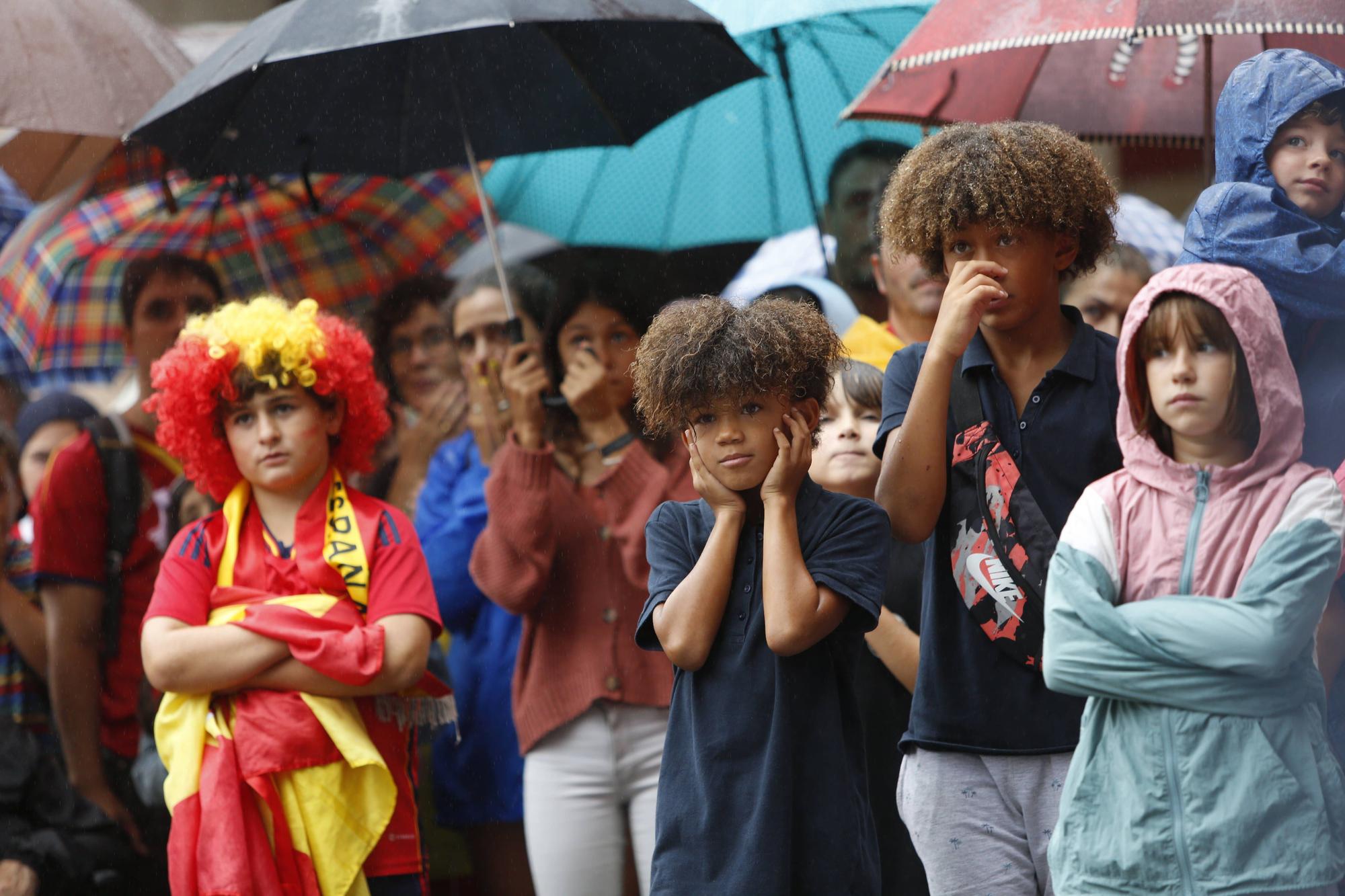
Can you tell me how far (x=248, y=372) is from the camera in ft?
12.8

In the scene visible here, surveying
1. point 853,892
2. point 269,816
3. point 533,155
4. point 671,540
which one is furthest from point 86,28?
point 853,892

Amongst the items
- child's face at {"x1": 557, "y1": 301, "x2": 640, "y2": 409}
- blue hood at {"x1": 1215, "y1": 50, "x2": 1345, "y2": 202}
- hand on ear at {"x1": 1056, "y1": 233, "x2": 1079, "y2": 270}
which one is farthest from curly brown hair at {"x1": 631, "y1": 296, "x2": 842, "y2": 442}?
child's face at {"x1": 557, "y1": 301, "x2": 640, "y2": 409}

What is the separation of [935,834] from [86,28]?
150 inches

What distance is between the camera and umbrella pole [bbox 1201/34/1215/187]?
4.10m

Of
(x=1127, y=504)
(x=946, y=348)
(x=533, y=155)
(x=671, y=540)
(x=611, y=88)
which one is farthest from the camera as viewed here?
(x=533, y=155)

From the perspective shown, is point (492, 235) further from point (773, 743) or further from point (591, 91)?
point (773, 743)

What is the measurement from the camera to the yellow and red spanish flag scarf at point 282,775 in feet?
11.5

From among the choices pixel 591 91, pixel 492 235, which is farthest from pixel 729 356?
pixel 591 91

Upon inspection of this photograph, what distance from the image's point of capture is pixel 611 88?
4.48m

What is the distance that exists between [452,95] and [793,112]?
1.17 meters

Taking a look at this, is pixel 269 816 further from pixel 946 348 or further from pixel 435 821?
pixel 946 348

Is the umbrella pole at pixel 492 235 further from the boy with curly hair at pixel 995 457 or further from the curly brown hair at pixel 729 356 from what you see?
the boy with curly hair at pixel 995 457

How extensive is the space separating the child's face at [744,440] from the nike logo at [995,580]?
1.44ft

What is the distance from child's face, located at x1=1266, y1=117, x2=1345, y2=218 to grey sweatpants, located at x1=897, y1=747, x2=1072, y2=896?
125 cm
